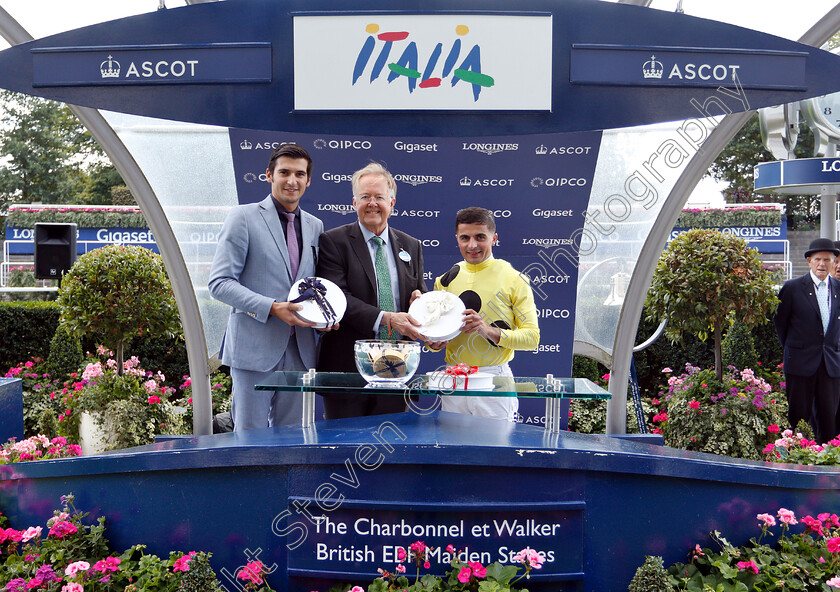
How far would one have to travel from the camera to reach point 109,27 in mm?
3357

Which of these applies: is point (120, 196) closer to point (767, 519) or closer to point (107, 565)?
point (107, 565)

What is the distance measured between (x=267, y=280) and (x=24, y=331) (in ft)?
22.4

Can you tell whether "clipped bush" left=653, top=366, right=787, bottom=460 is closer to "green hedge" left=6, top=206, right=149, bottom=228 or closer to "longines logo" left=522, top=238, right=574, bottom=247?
"longines logo" left=522, top=238, right=574, bottom=247

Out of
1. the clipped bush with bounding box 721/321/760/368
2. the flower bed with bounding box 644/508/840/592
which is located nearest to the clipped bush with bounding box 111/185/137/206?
the clipped bush with bounding box 721/321/760/368

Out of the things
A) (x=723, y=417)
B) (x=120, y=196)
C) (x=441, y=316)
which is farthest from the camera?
(x=120, y=196)

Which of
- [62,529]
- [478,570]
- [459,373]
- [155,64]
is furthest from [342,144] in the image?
[478,570]

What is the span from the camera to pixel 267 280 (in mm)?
3736

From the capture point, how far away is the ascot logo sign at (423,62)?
3.33 metres

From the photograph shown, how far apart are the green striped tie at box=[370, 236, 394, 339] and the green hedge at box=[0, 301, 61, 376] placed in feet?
22.2

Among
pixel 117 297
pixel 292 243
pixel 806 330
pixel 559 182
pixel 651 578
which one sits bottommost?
pixel 651 578

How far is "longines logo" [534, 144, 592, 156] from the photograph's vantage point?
529cm

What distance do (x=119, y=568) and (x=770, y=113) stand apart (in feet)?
22.1

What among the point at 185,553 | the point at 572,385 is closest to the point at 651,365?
the point at 572,385

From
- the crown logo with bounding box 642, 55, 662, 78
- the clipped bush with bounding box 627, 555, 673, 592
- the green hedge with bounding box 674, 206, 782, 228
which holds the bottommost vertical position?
the clipped bush with bounding box 627, 555, 673, 592
